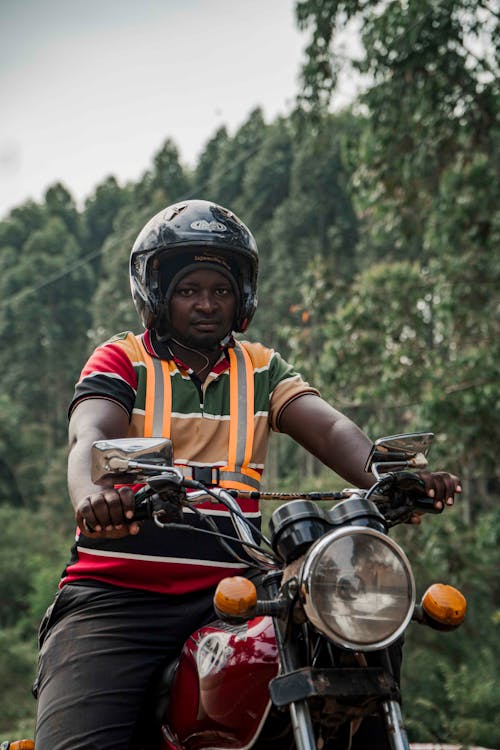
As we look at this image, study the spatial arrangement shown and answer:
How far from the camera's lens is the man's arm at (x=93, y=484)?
1.84 m

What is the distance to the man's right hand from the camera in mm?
1836

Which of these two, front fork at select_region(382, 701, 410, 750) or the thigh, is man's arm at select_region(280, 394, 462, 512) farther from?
front fork at select_region(382, 701, 410, 750)

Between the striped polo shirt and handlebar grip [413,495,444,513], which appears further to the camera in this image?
the striped polo shirt

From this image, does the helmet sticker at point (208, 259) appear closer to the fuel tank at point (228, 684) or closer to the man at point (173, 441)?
the man at point (173, 441)

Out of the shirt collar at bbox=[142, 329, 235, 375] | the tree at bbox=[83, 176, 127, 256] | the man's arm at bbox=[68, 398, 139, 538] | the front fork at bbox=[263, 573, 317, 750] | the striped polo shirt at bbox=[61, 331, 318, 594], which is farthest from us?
the tree at bbox=[83, 176, 127, 256]

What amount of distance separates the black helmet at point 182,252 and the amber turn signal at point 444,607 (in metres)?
1.39

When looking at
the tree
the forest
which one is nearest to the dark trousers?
the forest

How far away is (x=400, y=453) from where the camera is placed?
2164 millimetres

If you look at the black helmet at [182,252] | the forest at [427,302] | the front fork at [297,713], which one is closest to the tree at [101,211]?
the forest at [427,302]

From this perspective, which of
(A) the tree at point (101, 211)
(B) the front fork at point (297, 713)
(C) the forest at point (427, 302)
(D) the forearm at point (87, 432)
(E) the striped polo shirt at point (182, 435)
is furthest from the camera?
(A) the tree at point (101, 211)

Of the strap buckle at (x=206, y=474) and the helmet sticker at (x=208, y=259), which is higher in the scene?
the helmet sticker at (x=208, y=259)

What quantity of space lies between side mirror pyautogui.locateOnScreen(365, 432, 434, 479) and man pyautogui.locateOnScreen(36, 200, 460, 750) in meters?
0.07

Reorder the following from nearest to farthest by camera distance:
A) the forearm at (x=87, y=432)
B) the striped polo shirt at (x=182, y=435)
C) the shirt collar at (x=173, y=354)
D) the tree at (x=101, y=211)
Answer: the forearm at (x=87, y=432) → the striped polo shirt at (x=182, y=435) → the shirt collar at (x=173, y=354) → the tree at (x=101, y=211)

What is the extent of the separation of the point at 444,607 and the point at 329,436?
0.99 meters
